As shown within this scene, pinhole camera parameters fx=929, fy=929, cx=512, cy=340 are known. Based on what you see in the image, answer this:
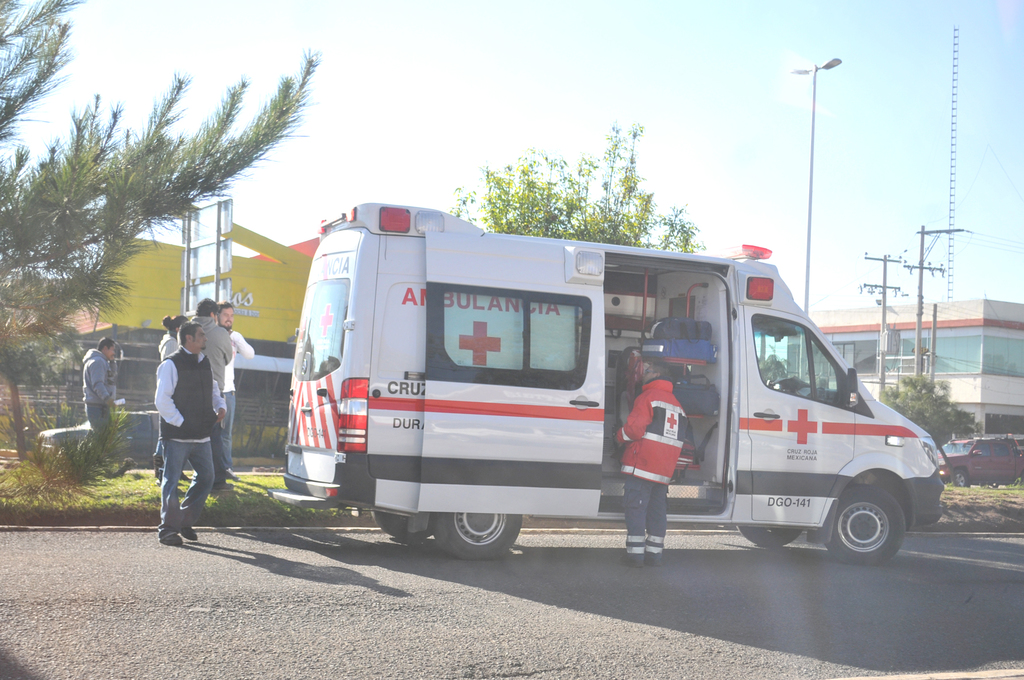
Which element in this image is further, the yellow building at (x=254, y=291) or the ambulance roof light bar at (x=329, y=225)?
the yellow building at (x=254, y=291)

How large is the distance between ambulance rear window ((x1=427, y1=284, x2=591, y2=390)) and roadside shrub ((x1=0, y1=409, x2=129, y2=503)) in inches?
98.2

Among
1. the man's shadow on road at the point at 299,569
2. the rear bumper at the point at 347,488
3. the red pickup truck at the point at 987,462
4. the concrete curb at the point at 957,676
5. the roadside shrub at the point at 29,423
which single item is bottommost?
the red pickup truck at the point at 987,462

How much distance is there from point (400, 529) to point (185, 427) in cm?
205

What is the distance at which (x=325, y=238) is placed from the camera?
7961 mm

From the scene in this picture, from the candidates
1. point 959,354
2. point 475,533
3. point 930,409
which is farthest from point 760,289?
point 959,354

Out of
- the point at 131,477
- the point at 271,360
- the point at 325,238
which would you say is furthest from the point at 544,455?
the point at 271,360

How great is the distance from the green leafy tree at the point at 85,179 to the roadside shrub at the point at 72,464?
86 centimetres

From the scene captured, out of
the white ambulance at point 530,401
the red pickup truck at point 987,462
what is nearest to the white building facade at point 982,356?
the red pickup truck at point 987,462

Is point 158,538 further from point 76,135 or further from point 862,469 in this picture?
point 862,469

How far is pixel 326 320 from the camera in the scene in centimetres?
755

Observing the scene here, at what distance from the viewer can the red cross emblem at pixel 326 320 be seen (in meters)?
7.47

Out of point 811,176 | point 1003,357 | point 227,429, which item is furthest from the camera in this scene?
point 1003,357

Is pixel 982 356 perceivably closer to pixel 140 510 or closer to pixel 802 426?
pixel 802 426

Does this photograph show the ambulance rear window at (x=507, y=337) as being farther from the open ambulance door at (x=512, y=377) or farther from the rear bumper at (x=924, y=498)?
the rear bumper at (x=924, y=498)
